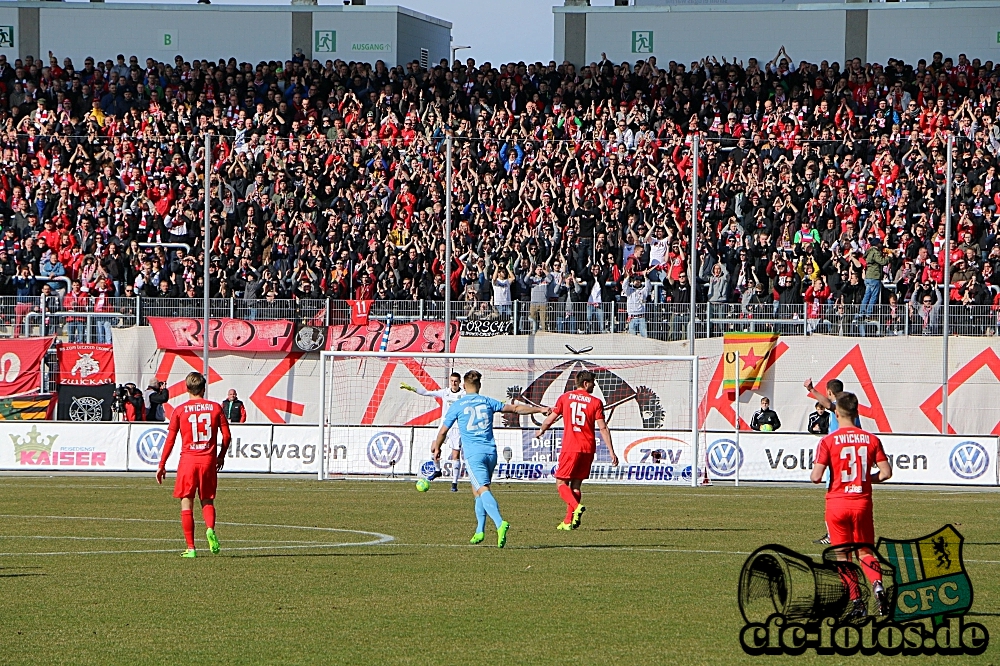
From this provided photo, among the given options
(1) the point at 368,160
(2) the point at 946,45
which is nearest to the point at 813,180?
(1) the point at 368,160

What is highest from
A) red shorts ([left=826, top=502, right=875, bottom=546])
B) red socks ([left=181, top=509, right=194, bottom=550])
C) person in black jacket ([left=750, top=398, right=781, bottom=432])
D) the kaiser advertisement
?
red shorts ([left=826, top=502, right=875, bottom=546])

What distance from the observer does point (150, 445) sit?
29.4m

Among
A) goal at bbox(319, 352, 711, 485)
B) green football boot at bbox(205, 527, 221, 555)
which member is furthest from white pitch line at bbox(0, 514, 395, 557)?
goal at bbox(319, 352, 711, 485)

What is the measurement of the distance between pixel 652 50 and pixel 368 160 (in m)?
14.0

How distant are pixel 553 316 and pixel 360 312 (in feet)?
14.4

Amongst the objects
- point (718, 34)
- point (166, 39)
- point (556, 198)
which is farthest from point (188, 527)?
point (166, 39)

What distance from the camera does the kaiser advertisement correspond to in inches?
1155

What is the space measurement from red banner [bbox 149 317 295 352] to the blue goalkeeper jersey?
59.3 ft

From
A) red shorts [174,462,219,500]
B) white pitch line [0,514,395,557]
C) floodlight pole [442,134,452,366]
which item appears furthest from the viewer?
floodlight pole [442,134,452,366]

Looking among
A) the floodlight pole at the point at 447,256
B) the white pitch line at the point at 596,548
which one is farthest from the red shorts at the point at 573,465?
the floodlight pole at the point at 447,256

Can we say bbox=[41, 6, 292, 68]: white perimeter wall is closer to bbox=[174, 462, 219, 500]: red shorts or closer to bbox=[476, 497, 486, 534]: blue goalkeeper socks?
bbox=[476, 497, 486, 534]: blue goalkeeper socks

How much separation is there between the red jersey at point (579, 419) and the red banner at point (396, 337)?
14052 mm

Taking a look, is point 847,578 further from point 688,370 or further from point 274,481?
point 688,370

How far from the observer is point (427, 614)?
11445 millimetres
